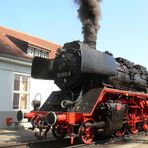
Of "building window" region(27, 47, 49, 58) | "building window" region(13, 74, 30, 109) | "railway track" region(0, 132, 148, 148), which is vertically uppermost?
"building window" region(27, 47, 49, 58)

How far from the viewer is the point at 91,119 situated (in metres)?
13.0

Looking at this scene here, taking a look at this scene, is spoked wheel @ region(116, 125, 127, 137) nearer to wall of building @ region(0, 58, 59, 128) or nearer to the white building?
the white building

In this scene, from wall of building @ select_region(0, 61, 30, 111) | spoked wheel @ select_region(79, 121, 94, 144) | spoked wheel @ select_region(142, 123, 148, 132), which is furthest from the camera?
wall of building @ select_region(0, 61, 30, 111)

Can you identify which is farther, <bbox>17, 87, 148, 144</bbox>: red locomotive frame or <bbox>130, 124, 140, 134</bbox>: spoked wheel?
<bbox>130, 124, 140, 134</bbox>: spoked wheel

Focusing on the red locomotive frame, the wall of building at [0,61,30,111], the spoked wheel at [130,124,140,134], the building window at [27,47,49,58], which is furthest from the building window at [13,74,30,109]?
the spoked wheel at [130,124,140,134]

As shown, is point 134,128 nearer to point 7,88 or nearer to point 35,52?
point 7,88

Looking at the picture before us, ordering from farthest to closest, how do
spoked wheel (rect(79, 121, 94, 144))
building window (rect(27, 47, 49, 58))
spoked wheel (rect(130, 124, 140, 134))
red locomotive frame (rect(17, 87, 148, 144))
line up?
1. building window (rect(27, 47, 49, 58))
2. spoked wheel (rect(130, 124, 140, 134))
3. spoked wheel (rect(79, 121, 94, 144))
4. red locomotive frame (rect(17, 87, 148, 144))

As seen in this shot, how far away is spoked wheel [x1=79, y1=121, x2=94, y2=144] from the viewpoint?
12.5 metres

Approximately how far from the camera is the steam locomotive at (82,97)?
12547mm

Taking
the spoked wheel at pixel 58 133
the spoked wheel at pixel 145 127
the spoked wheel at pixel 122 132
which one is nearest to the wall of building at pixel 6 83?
the spoked wheel at pixel 58 133

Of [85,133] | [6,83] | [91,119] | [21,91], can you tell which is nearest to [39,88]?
[21,91]

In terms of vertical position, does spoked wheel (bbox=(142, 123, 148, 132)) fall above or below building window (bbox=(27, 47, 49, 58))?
below

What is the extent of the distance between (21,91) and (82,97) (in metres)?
7.23

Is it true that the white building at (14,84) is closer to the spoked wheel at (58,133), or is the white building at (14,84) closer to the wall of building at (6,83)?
the wall of building at (6,83)
